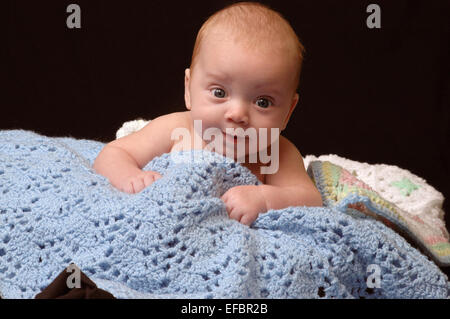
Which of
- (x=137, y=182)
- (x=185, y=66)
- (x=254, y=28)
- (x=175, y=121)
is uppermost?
(x=254, y=28)

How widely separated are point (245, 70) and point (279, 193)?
0.93 ft

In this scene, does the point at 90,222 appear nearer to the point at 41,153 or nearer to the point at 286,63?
the point at 41,153

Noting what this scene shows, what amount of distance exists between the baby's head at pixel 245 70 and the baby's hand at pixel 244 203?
Answer: 14 cm

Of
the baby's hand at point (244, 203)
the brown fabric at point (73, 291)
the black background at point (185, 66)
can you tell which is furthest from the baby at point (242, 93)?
the black background at point (185, 66)

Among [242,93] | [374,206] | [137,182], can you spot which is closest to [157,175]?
[137,182]

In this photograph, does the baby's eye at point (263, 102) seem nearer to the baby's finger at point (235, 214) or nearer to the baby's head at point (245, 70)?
the baby's head at point (245, 70)

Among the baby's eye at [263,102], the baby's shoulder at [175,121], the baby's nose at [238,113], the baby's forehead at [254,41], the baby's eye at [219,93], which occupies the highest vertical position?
the baby's forehead at [254,41]

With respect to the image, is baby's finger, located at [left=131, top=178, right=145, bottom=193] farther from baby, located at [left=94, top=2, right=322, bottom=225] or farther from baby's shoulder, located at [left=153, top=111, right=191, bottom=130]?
baby's shoulder, located at [left=153, top=111, right=191, bottom=130]

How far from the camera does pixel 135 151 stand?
1.47 m

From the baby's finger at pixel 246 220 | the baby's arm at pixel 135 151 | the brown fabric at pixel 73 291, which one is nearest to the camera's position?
the brown fabric at pixel 73 291

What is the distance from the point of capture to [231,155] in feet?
4.51

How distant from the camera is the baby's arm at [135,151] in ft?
4.49

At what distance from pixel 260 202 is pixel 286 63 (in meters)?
0.31

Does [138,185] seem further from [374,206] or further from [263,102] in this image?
[374,206]
